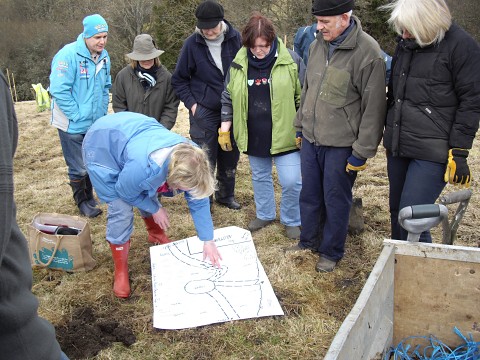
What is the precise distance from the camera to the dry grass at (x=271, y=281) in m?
2.71

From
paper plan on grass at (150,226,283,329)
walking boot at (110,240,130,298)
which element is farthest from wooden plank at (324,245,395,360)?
walking boot at (110,240,130,298)

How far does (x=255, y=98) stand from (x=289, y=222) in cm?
105

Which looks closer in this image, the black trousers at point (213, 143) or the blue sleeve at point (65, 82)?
the blue sleeve at point (65, 82)

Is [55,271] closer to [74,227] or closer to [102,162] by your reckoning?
[74,227]

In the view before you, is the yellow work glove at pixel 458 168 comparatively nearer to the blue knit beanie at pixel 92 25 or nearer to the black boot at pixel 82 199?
the blue knit beanie at pixel 92 25

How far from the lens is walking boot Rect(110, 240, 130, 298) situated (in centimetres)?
321

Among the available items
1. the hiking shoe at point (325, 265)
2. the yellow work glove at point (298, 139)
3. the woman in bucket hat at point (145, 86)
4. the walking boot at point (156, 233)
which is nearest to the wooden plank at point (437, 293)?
the hiking shoe at point (325, 265)

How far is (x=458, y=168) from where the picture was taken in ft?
8.50

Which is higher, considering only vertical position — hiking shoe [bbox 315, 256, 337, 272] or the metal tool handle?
the metal tool handle

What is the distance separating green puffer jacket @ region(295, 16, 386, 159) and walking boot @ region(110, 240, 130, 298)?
4.77 feet

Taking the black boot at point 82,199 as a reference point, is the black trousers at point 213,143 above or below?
above

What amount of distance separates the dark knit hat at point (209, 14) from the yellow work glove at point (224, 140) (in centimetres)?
84

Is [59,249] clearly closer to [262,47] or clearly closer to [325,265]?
[325,265]

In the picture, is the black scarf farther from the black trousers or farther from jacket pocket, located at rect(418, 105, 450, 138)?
jacket pocket, located at rect(418, 105, 450, 138)
